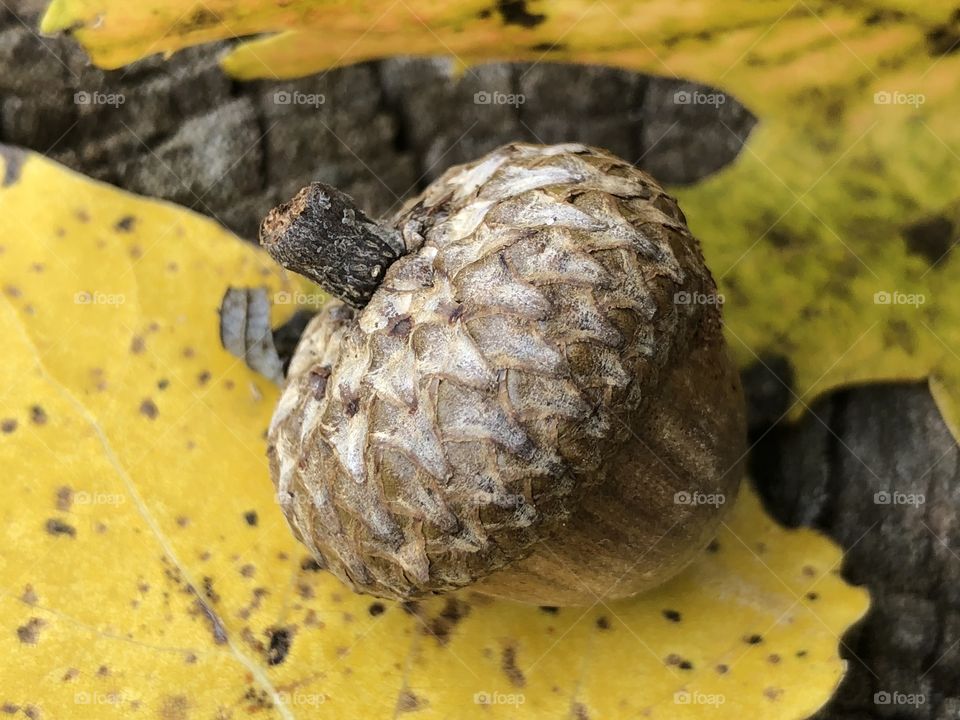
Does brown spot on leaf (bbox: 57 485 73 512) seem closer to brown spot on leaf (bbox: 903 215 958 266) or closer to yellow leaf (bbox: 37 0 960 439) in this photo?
yellow leaf (bbox: 37 0 960 439)

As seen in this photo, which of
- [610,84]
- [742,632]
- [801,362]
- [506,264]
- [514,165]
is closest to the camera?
[506,264]

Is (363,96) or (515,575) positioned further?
(363,96)

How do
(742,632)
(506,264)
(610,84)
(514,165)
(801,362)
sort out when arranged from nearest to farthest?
(506,264) → (514,165) → (742,632) → (801,362) → (610,84)

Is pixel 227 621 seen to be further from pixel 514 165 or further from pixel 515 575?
pixel 514 165

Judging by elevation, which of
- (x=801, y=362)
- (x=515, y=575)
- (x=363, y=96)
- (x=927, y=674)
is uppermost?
(x=363, y=96)

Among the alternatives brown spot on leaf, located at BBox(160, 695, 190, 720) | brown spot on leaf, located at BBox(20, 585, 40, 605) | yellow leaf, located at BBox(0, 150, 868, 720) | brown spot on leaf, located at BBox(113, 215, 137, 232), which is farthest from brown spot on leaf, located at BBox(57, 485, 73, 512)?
brown spot on leaf, located at BBox(113, 215, 137, 232)

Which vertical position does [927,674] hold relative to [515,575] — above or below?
below

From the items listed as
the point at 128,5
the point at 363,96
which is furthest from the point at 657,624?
the point at 128,5
